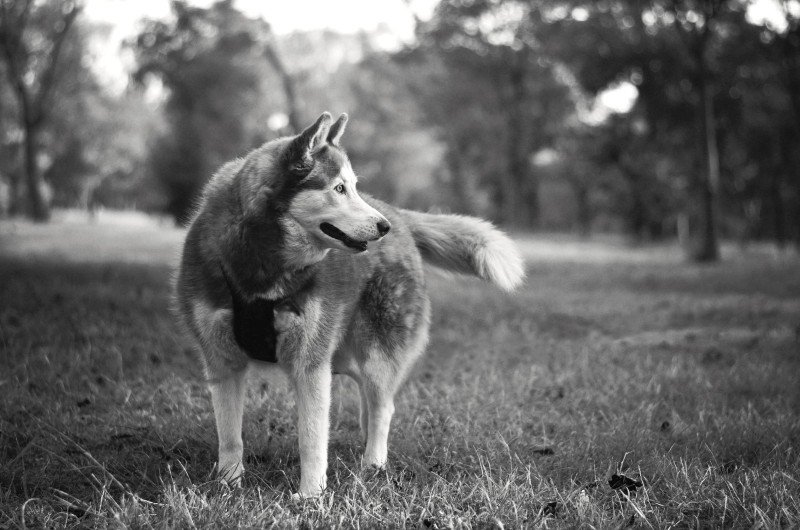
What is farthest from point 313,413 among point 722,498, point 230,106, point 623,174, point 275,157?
point 623,174

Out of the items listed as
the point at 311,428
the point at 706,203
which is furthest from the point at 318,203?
the point at 706,203

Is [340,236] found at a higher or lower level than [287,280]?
higher

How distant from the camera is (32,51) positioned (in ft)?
96.1

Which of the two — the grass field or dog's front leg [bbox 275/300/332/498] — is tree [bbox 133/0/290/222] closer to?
the grass field

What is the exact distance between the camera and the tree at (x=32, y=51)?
25.4 m

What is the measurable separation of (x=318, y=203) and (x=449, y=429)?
5.76 feet

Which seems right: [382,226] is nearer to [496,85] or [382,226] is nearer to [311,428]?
[311,428]

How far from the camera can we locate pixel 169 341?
255 inches

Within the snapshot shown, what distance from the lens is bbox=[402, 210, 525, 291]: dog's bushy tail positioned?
4.24 meters

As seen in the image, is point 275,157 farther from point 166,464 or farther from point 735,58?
point 735,58

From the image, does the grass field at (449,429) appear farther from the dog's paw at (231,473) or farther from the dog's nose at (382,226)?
the dog's nose at (382,226)

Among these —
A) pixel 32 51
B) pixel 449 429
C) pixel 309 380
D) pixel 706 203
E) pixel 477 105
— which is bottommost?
pixel 449 429

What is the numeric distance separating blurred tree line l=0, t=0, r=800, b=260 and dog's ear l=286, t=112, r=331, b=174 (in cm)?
1490

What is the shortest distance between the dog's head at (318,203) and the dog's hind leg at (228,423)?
831 mm
